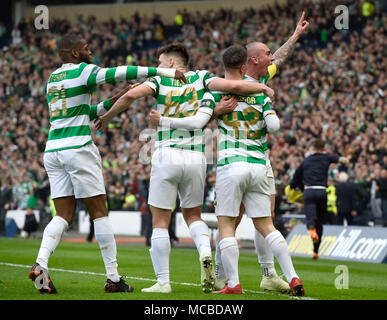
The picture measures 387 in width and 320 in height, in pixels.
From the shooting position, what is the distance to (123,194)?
84.5 feet

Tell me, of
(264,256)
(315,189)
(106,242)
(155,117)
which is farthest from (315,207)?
(155,117)

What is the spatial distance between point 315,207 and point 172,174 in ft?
24.9

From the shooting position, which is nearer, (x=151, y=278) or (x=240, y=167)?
(x=240, y=167)

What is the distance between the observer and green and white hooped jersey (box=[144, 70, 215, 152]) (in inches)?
292

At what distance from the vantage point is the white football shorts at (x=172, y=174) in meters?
7.33

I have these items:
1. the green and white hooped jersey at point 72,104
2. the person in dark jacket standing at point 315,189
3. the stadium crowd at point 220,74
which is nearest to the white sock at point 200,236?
the green and white hooped jersey at point 72,104

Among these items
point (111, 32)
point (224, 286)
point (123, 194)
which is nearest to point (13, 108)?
point (111, 32)

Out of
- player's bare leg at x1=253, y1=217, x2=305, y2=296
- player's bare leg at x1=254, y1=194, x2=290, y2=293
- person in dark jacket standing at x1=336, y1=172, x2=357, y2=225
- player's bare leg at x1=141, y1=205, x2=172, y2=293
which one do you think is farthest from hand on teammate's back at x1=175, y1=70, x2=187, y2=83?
person in dark jacket standing at x1=336, y1=172, x2=357, y2=225

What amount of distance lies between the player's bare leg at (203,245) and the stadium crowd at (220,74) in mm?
9805

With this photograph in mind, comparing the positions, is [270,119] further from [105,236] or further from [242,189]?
[105,236]

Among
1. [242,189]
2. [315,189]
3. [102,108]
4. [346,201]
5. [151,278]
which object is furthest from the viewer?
[346,201]

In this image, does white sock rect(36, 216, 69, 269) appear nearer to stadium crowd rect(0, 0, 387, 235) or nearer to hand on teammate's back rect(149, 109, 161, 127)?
hand on teammate's back rect(149, 109, 161, 127)

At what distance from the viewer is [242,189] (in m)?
7.30
